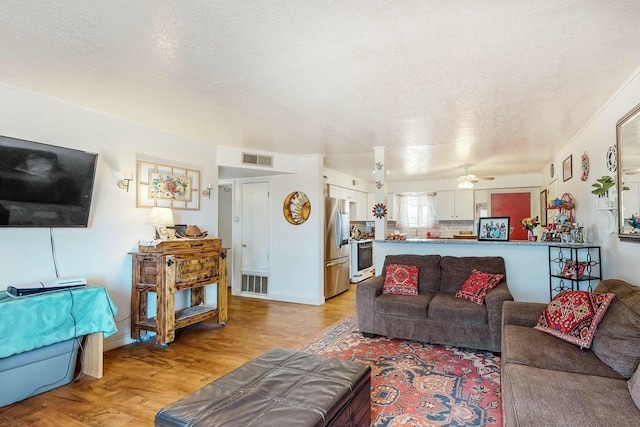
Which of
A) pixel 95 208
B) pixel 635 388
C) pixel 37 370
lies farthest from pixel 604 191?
pixel 37 370

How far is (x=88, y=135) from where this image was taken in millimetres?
3293

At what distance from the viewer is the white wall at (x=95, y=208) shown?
2789 mm

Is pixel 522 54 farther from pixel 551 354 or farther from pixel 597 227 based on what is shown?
pixel 597 227

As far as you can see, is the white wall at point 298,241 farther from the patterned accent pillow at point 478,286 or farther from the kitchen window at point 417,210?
the kitchen window at point 417,210

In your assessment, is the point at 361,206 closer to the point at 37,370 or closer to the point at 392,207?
the point at 392,207

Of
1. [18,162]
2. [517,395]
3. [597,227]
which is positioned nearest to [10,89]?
[18,162]

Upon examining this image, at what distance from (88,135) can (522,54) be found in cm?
377

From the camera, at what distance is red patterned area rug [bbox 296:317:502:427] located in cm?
219

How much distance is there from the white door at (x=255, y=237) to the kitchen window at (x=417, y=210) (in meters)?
3.99

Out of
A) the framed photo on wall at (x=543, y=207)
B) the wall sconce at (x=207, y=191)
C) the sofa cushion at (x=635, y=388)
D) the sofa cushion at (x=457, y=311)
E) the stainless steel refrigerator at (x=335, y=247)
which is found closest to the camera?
the sofa cushion at (x=635, y=388)

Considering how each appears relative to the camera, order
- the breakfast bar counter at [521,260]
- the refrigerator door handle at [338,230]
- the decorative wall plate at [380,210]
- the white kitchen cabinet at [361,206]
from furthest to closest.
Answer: the white kitchen cabinet at [361,206] → the refrigerator door handle at [338,230] → the decorative wall plate at [380,210] → the breakfast bar counter at [521,260]

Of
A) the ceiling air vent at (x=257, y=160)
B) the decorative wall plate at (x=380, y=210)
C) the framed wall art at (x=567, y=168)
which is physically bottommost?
the decorative wall plate at (x=380, y=210)

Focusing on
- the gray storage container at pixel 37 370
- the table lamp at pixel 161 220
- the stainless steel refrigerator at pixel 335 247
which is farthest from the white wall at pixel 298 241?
the gray storage container at pixel 37 370

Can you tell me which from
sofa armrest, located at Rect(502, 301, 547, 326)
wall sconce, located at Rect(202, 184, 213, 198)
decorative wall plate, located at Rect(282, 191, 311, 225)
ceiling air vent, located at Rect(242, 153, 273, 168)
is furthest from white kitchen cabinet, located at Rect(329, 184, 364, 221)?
sofa armrest, located at Rect(502, 301, 547, 326)
